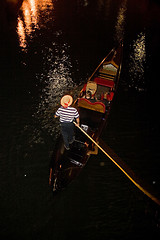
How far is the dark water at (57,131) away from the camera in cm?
376

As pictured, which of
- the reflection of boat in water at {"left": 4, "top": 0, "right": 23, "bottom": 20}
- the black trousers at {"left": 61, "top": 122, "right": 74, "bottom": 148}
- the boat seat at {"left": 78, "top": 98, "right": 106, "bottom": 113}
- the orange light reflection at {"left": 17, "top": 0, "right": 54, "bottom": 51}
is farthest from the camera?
the reflection of boat in water at {"left": 4, "top": 0, "right": 23, "bottom": 20}

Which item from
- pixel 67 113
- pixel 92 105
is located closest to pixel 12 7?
pixel 92 105

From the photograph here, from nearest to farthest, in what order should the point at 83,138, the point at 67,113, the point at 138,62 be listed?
the point at 67,113 → the point at 83,138 → the point at 138,62

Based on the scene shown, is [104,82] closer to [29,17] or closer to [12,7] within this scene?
[29,17]

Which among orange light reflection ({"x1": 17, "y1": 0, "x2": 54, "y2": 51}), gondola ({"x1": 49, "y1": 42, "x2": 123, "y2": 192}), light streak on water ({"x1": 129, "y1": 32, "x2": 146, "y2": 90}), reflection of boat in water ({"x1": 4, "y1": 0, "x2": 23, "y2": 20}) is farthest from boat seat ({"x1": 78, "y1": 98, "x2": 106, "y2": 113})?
reflection of boat in water ({"x1": 4, "y1": 0, "x2": 23, "y2": 20})

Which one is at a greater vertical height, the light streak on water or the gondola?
the light streak on water

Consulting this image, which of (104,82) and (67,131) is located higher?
(104,82)

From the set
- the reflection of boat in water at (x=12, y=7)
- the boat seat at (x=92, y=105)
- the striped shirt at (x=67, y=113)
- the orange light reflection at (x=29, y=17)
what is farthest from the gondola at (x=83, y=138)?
the reflection of boat in water at (x=12, y=7)

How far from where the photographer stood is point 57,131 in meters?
5.71

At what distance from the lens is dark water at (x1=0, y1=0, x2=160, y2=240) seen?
376cm

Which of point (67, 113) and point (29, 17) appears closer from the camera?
point (67, 113)

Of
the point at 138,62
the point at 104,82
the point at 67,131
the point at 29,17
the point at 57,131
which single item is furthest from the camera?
the point at 29,17

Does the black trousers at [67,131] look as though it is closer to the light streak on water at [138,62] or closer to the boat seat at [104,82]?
the boat seat at [104,82]

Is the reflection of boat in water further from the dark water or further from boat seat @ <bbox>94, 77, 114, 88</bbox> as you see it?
boat seat @ <bbox>94, 77, 114, 88</bbox>
